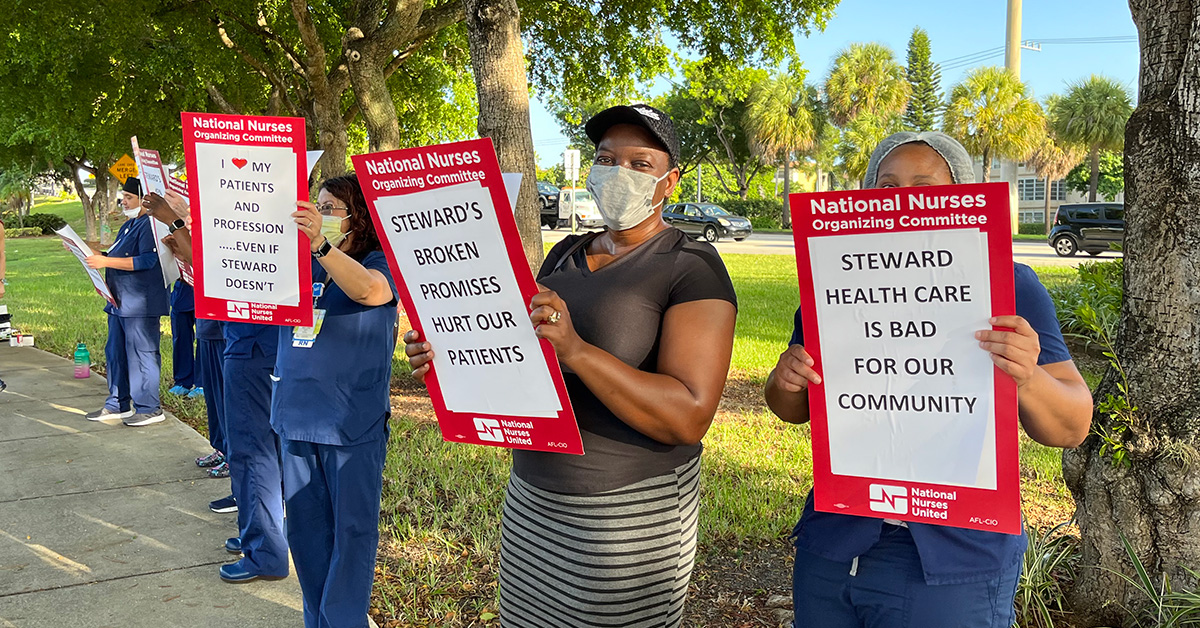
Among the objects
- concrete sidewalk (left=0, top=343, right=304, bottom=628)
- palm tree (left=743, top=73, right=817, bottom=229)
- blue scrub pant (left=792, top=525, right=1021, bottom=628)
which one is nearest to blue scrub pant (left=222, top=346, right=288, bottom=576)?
concrete sidewalk (left=0, top=343, right=304, bottom=628)

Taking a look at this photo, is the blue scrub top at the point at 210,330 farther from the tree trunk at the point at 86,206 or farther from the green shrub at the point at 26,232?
the green shrub at the point at 26,232

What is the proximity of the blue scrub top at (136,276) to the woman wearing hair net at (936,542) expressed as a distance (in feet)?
22.7

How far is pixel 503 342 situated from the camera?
A: 7.68ft

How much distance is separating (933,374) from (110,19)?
1324 cm

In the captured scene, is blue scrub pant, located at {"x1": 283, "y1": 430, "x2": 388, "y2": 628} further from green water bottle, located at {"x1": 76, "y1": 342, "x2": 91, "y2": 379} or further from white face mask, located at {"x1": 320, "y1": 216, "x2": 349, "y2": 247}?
green water bottle, located at {"x1": 76, "y1": 342, "x2": 91, "y2": 379}

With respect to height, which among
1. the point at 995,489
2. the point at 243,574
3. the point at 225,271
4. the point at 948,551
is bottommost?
the point at 243,574

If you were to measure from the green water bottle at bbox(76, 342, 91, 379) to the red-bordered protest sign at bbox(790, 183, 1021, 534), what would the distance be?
9.69m

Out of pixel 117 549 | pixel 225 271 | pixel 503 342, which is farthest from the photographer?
pixel 117 549

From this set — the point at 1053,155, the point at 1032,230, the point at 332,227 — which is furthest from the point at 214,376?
the point at 1053,155

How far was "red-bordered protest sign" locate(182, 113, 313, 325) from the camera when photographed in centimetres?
351

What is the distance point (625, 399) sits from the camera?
84.1 inches

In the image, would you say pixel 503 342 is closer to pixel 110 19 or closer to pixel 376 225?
pixel 376 225

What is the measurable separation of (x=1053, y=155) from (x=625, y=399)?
1994 inches

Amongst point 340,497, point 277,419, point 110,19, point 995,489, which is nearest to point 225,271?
point 277,419
